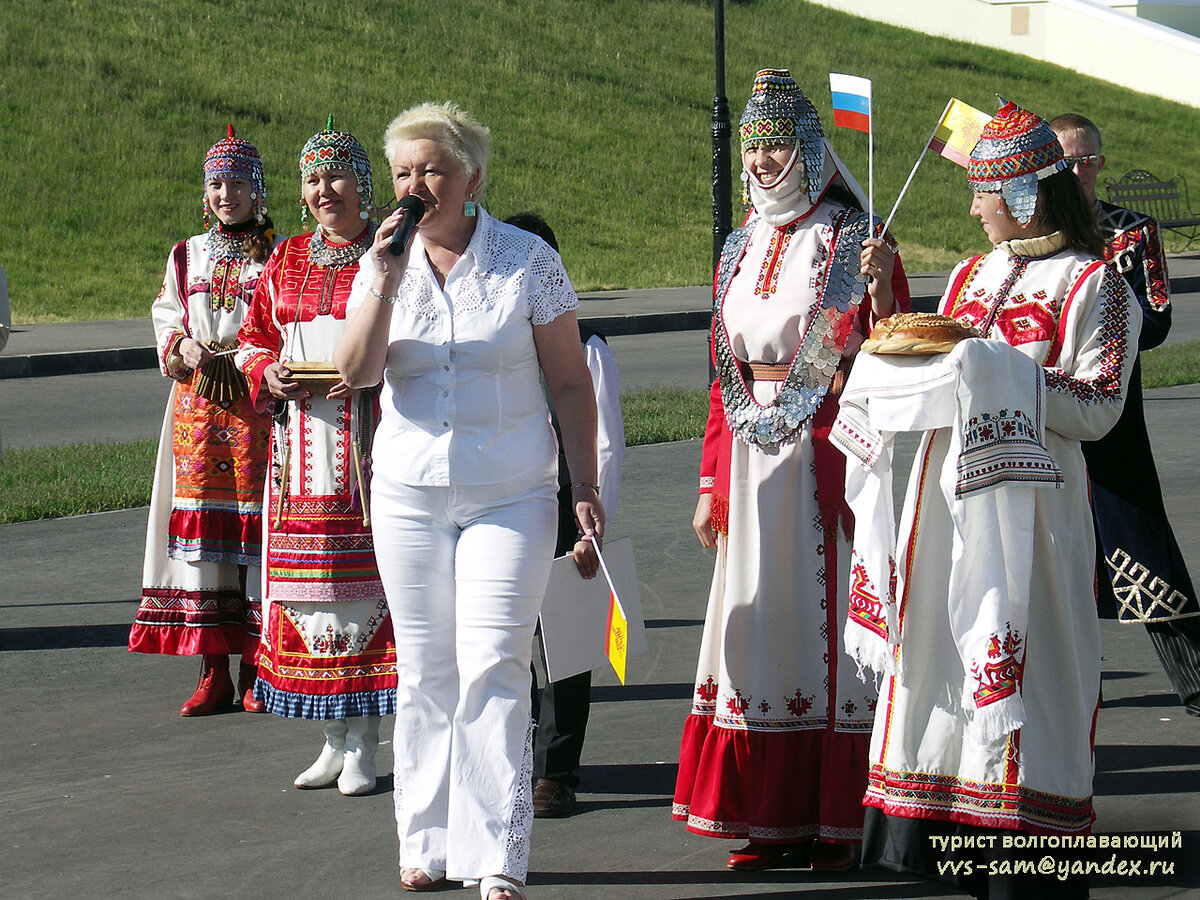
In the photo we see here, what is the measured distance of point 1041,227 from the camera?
4324 mm

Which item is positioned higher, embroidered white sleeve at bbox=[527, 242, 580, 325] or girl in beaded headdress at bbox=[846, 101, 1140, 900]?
embroidered white sleeve at bbox=[527, 242, 580, 325]

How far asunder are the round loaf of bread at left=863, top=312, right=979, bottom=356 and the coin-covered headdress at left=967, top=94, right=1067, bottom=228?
446mm

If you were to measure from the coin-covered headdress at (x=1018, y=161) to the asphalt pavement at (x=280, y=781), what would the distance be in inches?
72.7

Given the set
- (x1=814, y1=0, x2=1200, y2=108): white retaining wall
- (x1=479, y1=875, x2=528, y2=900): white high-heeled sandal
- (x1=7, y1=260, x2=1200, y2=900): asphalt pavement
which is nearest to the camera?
(x1=479, y1=875, x2=528, y2=900): white high-heeled sandal

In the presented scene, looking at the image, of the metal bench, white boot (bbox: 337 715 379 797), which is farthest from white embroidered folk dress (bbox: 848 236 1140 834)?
the metal bench

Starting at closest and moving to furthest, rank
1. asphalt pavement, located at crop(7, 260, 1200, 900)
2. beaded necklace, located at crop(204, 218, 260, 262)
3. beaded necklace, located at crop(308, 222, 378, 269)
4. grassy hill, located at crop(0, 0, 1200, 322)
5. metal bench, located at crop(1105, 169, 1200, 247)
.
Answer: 1. asphalt pavement, located at crop(7, 260, 1200, 900)
2. beaded necklace, located at crop(308, 222, 378, 269)
3. beaded necklace, located at crop(204, 218, 260, 262)
4. grassy hill, located at crop(0, 0, 1200, 322)
5. metal bench, located at crop(1105, 169, 1200, 247)

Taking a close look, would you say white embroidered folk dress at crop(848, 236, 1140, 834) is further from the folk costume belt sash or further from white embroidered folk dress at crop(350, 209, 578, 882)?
white embroidered folk dress at crop(350, 209, 578, 882)

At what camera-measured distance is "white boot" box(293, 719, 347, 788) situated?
5.39 meters

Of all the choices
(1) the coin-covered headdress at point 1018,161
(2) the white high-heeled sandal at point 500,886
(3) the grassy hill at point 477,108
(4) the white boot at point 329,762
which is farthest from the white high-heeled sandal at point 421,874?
(3) the grassy hill at point 477,108

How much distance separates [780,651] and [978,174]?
144cm

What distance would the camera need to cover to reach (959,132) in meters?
4.61

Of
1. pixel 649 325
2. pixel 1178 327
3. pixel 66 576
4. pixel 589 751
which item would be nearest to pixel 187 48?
pixel 649 325

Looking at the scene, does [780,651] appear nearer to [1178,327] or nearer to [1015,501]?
[1015,501]

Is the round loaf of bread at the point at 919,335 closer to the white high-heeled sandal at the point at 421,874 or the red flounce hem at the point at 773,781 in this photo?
the red flounce hem at the point at 773,781
